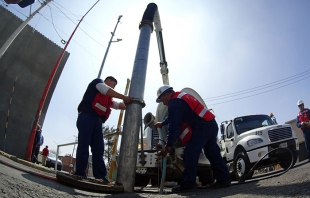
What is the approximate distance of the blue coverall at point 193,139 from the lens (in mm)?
3184

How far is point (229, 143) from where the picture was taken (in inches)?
289

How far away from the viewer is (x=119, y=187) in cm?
251

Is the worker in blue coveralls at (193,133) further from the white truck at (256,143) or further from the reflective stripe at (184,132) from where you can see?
the white truck at (256,143)

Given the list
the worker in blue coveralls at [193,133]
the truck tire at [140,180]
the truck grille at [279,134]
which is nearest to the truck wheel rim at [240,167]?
the truck grille at [279,134]

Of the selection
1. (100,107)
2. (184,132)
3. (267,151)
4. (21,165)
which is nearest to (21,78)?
(21,165)

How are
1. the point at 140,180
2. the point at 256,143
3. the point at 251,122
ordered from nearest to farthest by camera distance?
the point at 140,180 → the point at 256,143 → the point at 251,122

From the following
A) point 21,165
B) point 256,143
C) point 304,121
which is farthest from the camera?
point 304,121

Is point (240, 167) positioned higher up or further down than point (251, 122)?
further down

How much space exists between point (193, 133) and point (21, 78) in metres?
7.14

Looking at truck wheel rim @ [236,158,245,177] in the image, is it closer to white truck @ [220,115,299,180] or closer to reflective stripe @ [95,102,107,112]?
white truck @ [220,115,299,180]

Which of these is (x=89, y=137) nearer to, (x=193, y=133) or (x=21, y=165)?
(x=193, y=133)

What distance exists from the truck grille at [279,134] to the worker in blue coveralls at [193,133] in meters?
3.33

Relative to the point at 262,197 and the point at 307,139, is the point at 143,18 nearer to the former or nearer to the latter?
the point at 262,197

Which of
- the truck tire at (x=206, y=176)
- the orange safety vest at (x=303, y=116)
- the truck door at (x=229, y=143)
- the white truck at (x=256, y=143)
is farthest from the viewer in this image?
the truck door at (x=229, y=143)
